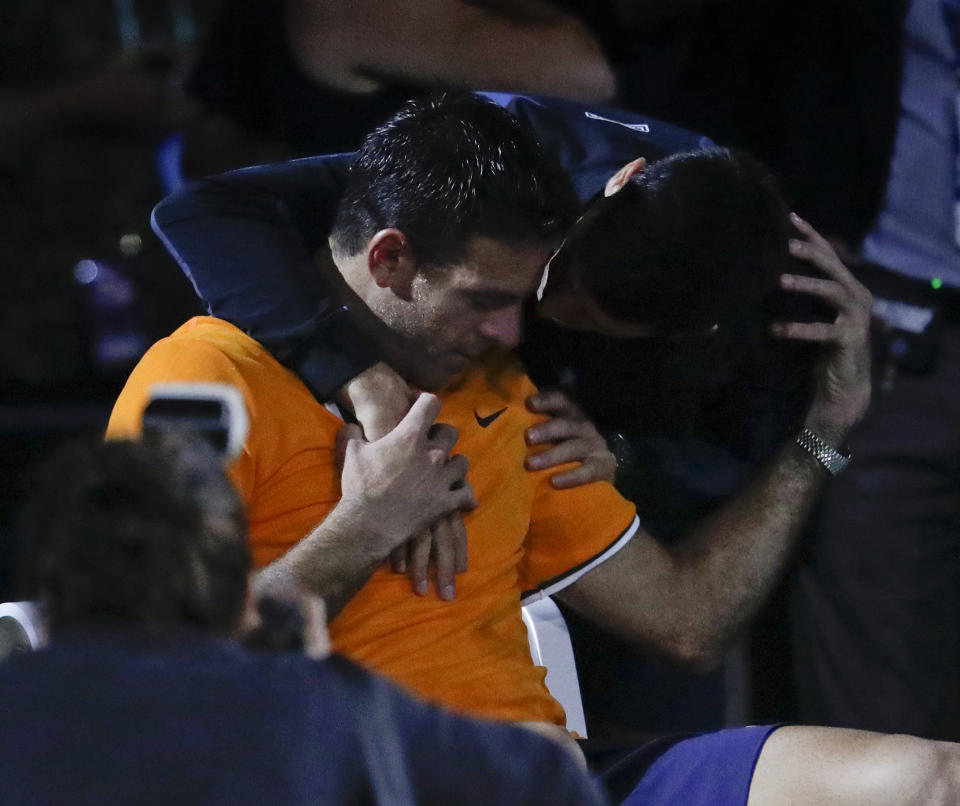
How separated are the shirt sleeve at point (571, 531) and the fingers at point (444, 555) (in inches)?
7.9

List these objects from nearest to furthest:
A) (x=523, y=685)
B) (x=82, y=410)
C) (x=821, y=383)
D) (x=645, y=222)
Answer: (x=523, y=685) → (x=645, y=222) → (x=821, y=383) → (x=82, y=410)

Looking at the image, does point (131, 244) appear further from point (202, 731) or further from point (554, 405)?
point (202, 731)

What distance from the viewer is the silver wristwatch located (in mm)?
2018

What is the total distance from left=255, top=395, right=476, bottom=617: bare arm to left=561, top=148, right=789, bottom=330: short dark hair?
1.47ft

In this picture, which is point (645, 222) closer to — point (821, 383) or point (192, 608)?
point (821, 383)

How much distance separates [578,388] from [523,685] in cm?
50

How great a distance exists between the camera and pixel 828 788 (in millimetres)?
1489

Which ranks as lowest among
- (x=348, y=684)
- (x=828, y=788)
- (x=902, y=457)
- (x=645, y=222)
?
(x=902, y=457)

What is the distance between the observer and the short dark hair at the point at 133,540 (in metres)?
0.82

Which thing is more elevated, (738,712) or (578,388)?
(578,388)

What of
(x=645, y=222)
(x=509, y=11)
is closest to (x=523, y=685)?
(x=645, y=222)

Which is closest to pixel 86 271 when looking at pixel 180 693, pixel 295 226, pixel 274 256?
pixel 295 226

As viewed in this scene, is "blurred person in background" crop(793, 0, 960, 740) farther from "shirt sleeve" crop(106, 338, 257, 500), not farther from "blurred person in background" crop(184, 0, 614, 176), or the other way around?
"shirt sleeve" crop(106, 338, 257, 500)

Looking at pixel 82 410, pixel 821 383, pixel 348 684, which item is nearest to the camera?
pixel 348 684
